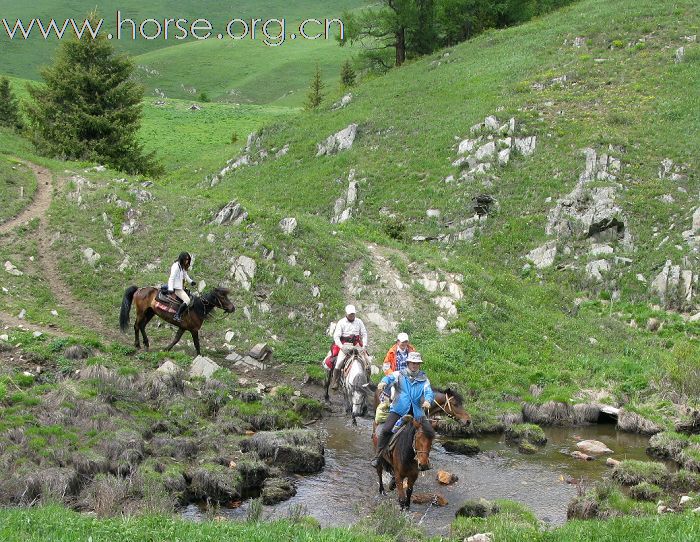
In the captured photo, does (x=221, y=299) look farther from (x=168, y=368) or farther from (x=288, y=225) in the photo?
(x=288, y=225)

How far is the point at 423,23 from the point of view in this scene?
65750 millimetres

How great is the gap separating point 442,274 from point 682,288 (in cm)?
1096

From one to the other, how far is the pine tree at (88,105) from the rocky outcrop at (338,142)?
13.1 metres

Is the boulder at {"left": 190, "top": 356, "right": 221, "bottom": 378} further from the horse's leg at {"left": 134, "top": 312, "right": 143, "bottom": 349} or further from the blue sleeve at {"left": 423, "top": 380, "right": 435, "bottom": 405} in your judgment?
the blue sleeve at {"left": 423, "top": 380, "right": 435, "bottom": 405}

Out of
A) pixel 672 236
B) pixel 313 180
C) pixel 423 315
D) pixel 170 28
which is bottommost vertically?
pixel 423 315

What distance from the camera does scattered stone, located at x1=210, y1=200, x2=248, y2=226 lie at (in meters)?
29.8

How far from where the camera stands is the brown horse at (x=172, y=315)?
22547 millimetres

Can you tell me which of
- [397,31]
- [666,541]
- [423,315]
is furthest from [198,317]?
[397,31]

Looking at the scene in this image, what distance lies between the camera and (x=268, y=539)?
10.2 meters

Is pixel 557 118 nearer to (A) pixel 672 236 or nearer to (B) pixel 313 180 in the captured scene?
(A) pixel 672 236

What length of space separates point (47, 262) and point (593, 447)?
21888 mm

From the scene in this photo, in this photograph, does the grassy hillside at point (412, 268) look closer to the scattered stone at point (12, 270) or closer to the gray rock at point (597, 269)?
the gray rock at point (597, 269)

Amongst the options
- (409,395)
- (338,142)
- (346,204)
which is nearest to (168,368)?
(409,395)

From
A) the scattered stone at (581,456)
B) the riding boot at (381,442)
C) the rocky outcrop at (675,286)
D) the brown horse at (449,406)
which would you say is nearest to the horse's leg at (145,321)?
the brown horse at (449,406)
